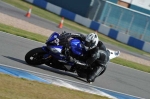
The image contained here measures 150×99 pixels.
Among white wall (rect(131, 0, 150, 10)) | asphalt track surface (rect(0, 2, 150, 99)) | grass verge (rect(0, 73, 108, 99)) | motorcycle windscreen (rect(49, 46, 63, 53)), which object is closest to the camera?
grass verge (rect(0, 73, 108, 99))

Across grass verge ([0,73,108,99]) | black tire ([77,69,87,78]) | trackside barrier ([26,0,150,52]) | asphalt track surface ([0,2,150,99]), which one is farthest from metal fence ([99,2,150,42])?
grass verge ([0,73,108,99])

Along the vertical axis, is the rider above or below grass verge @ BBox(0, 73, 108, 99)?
above

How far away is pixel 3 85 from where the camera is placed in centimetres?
876

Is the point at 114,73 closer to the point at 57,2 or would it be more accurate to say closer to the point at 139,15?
the point at 139,15

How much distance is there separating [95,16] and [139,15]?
15.2ft

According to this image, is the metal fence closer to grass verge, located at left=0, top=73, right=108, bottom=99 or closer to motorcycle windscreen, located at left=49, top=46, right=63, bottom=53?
motorcycle windscreen, located at left=49, top=46, right=63, bottom=53

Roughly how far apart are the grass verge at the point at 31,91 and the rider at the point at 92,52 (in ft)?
6.78

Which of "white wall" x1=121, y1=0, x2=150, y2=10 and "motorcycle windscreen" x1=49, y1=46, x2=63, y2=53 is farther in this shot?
"white wall" x1=121, y1=0, x2=150, y2=10

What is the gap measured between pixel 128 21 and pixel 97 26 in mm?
2757

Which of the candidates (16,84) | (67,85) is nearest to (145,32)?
(67,85)

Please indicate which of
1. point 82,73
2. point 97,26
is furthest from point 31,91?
point 97,26

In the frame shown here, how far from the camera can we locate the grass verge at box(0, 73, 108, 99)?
839 centimetres

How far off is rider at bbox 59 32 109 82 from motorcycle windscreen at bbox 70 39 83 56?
0.45 feet

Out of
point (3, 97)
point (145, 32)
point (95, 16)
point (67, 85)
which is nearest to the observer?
point (3, 97)
